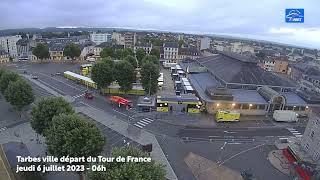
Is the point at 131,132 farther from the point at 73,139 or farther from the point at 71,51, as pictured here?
the point at 71,51

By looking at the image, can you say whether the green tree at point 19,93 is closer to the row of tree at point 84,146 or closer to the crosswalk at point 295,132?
the row of tree at point 84,146

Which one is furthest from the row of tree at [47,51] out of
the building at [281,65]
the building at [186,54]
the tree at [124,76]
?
the building at [281,65]

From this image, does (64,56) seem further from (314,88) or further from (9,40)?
(314,88)

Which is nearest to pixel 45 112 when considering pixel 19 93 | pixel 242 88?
pixel 19 93

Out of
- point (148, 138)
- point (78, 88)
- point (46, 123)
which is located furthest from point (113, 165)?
point (78, 88)

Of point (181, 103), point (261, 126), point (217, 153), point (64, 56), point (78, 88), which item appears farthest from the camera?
point (64, 56)

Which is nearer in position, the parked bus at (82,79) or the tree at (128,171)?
the tree at (128,171)
